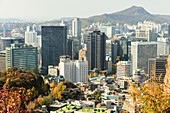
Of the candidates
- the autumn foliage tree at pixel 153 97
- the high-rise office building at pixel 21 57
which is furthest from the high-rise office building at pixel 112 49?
the autumn foliage tree at pixel 153 97

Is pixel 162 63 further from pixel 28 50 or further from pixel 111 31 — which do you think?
pixel 111 31

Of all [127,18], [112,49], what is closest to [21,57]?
[112,49]

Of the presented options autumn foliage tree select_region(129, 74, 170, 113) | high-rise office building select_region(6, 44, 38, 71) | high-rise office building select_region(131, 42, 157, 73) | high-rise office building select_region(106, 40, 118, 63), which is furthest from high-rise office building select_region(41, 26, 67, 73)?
autumn foliage tree select_region(129, 74, 170, 113)

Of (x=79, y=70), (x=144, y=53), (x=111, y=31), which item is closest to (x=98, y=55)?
(x=144, y=53)

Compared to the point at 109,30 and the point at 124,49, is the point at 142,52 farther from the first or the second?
the point at 109,30

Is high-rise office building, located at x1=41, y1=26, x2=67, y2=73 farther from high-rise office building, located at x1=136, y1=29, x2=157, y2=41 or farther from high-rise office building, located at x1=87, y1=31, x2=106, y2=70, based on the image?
high-rise office building, located at x1=136, y1=29, x2=157, y2=41
